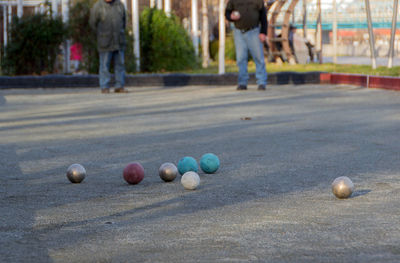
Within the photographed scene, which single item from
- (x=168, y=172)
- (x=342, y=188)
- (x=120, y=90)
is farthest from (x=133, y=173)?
(x=120, y=90)

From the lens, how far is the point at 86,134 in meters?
8.62

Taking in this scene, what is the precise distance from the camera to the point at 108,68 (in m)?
15.6

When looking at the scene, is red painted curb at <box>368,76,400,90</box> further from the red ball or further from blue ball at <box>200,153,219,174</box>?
the red ball

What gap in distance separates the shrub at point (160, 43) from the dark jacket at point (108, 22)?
429cm

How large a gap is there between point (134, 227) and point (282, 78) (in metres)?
13.8

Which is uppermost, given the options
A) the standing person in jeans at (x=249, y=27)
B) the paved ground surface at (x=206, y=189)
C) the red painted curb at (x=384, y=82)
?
the standing person in jeans at (x=249, y=27)

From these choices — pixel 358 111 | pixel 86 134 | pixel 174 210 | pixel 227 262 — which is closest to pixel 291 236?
pixel 227 262

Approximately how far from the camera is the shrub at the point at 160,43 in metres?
19.8

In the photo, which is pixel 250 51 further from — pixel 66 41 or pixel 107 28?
pixel 66 41

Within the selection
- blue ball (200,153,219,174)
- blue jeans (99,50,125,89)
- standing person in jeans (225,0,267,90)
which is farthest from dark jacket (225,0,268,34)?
blue ball (200,153,219,174)

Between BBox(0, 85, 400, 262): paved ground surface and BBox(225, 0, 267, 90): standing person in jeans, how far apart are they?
430cm

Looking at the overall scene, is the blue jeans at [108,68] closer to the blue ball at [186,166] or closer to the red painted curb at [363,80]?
the red painted curb at [363,80]

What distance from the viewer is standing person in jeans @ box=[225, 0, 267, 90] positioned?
605 inches

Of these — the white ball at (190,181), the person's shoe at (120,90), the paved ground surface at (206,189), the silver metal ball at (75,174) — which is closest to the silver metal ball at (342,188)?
the paved ground surface at (206,189)
